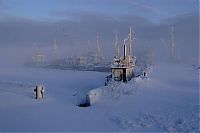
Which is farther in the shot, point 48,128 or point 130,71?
point 130,71

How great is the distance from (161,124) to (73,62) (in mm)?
74607

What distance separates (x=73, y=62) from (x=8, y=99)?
216ft

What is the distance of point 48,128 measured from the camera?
16.4 metres

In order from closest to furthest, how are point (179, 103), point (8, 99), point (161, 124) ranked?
point (161, 124) < point (179, 103) < point (8, 99)

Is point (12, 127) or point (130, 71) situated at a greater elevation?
point (130, 71)

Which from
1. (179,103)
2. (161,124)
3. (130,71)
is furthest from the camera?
(130,71)

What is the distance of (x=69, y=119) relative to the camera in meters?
18.0

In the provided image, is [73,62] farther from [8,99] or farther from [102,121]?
[102,121]

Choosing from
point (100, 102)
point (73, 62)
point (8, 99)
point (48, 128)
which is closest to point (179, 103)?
point (100, 102)

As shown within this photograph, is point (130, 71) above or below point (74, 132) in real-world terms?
above

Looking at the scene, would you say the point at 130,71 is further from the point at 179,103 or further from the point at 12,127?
the point at 12,127

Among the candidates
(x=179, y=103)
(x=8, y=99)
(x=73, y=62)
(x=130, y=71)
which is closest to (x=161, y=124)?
Answer: (x=179, y=103)

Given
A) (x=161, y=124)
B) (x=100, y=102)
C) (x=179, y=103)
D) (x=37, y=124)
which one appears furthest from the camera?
(x=100, y=102)

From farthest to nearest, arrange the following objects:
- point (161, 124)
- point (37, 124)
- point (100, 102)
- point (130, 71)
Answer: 1. point (130, 71)
2. point (100, 102)
3. point (37, 124)
4. point (161, 124)
